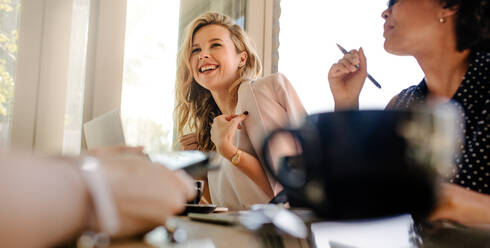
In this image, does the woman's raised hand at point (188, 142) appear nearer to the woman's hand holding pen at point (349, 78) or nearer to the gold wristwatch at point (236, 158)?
the gold wristwatch at point (236, 158)

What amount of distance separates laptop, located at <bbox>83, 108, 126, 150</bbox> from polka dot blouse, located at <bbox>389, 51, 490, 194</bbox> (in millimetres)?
715

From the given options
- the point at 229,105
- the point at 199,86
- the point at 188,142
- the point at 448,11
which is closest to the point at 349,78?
the point at 448,11

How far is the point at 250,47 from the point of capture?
4.98ft

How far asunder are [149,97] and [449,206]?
1.59 meters

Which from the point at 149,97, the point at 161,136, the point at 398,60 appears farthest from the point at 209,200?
the point at 398,60

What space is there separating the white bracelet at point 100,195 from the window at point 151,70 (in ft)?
4.90

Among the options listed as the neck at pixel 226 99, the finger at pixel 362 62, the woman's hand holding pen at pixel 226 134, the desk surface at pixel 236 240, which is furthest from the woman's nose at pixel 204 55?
the desk surface at pixel 236 240

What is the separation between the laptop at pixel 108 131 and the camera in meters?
0.79

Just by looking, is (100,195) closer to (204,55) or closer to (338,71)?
(338,71)

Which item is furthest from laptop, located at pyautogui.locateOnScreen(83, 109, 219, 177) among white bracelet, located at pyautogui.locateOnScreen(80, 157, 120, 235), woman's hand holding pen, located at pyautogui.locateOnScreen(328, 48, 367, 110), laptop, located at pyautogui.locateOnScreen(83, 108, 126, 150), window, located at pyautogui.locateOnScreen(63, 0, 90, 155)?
window, located at pyautogui.locateOnScreen(63, 0, 90, 155)

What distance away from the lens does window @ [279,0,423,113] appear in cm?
134

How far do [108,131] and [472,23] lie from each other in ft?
2.83

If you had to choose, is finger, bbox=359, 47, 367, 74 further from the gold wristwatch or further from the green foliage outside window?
the green foliage outside window

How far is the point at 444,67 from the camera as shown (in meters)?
0.81
